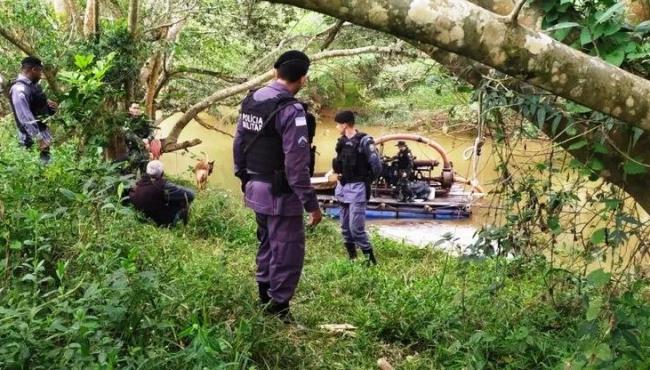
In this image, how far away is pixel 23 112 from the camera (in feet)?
18.9

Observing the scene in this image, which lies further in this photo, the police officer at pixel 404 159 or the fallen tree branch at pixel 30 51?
the police officer at pixel 404 159

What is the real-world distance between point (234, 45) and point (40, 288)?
831 cm

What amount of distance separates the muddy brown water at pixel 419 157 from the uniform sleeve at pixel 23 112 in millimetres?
3790

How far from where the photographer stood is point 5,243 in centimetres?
307

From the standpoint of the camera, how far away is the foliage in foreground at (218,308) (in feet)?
7.78

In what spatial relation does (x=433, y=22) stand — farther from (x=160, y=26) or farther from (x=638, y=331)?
(x=160, y=26)

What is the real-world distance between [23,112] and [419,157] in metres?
12.2

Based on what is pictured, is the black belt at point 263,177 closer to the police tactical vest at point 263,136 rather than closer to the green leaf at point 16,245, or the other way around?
Result: the police tactical vest at point 263,136

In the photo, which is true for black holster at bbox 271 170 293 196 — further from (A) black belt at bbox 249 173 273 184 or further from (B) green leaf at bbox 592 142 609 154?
(B) green leaf at bbox 592 142 609 154

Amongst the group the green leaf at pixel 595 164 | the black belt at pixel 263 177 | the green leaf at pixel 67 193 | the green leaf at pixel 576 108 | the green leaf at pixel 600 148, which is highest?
the green leaf at pixel 576 108

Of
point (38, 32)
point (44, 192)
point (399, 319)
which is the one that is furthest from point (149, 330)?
point (38, 32)

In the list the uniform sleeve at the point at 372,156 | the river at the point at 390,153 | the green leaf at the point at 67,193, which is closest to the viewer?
the green leaf at the point at 67,193

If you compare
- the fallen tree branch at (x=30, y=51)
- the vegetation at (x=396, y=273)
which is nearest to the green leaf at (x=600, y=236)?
the vegetation at (x=396, y=273)

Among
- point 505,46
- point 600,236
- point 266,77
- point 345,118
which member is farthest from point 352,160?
point 505,46
